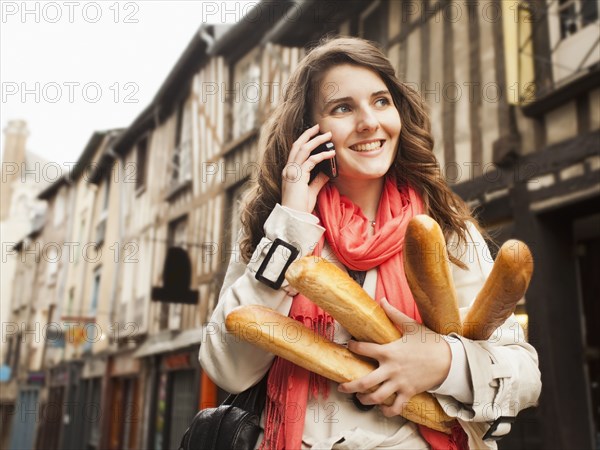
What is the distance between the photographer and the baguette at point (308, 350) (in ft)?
3.77

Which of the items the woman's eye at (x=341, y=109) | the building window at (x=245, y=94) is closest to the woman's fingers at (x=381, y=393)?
the woman's eye at (x=341, y=109)

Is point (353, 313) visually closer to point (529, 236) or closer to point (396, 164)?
point (396, 164)

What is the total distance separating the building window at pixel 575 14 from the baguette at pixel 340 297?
15.1ft

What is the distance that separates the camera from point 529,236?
193 inches

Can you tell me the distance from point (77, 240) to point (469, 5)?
18.6 m

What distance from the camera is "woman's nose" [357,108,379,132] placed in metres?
1.41

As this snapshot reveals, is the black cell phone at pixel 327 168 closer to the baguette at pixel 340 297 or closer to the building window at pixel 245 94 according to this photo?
the baguette at pixel 340 297

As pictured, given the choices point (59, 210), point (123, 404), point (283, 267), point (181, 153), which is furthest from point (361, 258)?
point (59, 210)

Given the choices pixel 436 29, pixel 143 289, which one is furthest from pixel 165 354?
pixel 436 29

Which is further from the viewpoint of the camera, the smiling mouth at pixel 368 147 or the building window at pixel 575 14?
the building window at pixel 575 14

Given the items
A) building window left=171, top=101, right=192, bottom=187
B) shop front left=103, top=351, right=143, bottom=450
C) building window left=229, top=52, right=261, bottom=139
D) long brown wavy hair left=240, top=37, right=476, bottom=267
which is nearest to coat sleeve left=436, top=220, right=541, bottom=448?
long brown wavy hair left=240, top=37, right=476, bottom=267

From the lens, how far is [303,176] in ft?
4.45

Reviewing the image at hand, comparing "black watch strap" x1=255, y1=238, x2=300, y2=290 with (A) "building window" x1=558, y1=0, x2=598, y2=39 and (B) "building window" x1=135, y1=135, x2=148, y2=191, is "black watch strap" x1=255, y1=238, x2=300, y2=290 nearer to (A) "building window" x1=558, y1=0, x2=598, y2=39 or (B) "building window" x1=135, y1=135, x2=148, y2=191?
(A) "building window" x1=558, y1=0, x2=598, y2=39

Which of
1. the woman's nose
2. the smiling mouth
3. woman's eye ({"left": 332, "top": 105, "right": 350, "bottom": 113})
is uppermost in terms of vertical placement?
woman's eye ({"left": 332, "top": 105, "right": 350, "bottom": 113})
